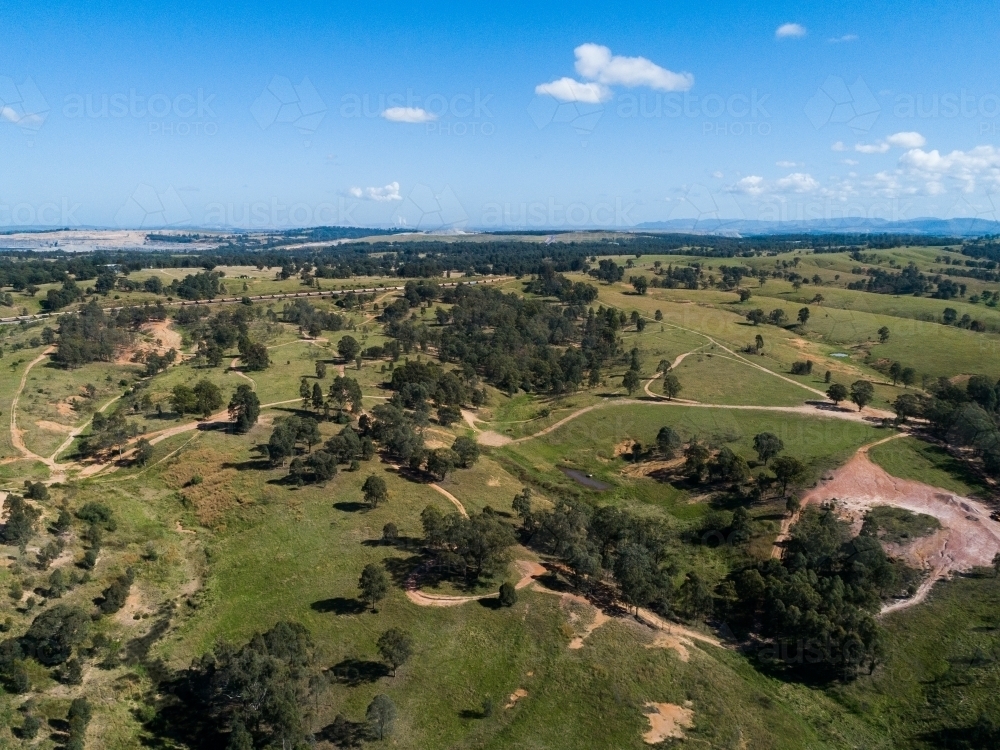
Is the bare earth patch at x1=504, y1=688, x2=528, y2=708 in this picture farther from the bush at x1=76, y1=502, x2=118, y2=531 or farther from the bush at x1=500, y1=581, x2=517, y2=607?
the bush at x1=76, y1=502, x2=118, y2=531

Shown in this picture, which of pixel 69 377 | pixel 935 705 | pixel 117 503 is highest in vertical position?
pixel 69 377

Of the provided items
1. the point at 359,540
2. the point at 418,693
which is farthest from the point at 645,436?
the point at 418,693

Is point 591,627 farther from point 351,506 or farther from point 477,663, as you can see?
point 351,506

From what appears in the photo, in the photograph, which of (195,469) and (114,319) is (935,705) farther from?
(114,319)

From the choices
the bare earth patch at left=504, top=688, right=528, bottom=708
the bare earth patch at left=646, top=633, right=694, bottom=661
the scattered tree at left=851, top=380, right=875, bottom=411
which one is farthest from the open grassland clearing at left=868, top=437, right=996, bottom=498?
the bare earth patch at left=504, top=688, right=528, bottom=708

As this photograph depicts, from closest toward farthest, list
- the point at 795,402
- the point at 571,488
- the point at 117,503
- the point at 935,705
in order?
1. the point at 935,705
2. the point at 117,503
3. the point at 571,488
4. the point at 795,402

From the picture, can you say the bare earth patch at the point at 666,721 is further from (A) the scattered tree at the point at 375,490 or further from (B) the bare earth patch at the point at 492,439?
(B) the bare earth patch at the point at 492,439

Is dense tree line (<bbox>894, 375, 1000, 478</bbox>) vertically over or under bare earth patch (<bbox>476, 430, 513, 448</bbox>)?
over
